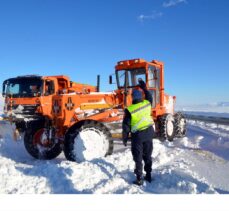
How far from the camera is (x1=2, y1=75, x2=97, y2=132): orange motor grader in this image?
9930 millimetres

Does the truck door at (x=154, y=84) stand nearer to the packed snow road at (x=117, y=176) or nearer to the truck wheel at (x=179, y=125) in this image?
the truck wheel at (x=179, y=125)

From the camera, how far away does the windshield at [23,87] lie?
456 inches

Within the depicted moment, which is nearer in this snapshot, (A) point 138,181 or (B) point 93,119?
(A) point 138,181

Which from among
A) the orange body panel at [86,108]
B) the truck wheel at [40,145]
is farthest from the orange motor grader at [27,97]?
the orange body panel at [86,108]

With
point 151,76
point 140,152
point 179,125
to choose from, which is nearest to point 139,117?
point 140,152

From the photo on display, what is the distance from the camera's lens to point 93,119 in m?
8.72

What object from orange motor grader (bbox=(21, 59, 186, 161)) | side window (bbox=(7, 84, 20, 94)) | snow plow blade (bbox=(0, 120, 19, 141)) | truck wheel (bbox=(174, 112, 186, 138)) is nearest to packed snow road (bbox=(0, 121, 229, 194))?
orange motor grader (bbox=(21, 59, 186, 161))

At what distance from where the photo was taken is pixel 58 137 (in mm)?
8711

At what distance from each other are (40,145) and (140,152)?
4.23 m

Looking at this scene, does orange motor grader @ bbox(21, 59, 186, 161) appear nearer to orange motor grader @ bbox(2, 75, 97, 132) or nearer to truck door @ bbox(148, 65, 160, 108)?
truck door @ bbox(148, 65, 160, 108)

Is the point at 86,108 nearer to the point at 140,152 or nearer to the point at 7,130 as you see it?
the point at 7,130
